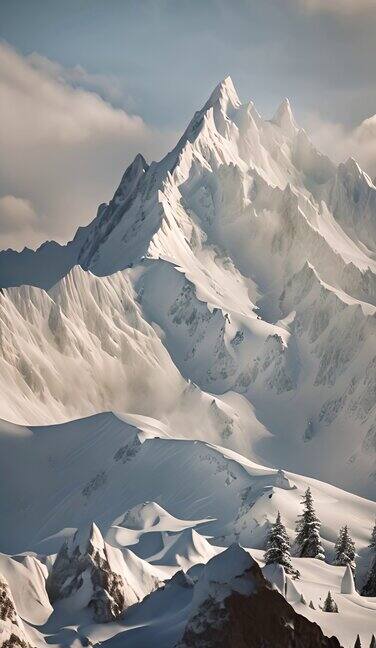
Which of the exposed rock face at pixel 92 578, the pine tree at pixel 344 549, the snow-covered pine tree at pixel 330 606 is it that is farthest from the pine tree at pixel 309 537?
the exposed rock face at pixel 92 578

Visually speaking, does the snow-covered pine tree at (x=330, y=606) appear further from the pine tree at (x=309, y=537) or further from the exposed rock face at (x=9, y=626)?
the pine tree at (x=309, y=537)

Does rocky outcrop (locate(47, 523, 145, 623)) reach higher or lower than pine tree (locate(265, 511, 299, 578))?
lower

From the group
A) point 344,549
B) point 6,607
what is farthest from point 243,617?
point 344,549

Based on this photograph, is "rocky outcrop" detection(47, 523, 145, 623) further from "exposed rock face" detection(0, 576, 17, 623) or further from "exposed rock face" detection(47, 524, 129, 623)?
"exposed rock face" detection(0, 576, 17, 623)

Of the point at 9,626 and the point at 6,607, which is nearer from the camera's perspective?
the point at 9,626

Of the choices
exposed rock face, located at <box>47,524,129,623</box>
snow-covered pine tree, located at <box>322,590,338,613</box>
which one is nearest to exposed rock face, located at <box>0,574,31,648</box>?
exposed rock face, located at <box>47,524,129,623</box>

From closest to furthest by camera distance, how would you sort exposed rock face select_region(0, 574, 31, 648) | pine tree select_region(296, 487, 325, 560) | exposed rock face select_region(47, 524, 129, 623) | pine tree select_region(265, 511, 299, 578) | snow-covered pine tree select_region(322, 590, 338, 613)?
1. exposed rock face select_region(0, 574, 31, 648)
2. exposed rock face select_region(47, 524, 129, 623)
3. snow-covered pine tree select_region(322, 590, 338, 613)
4. pine tree select_region(265, 511, 299, 578)
5. pine tree select_region(296, 487, 325, 560)

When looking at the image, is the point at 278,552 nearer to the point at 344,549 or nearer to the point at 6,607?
the point at 344,549
